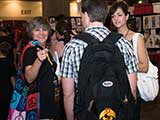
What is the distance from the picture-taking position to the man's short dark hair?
104 inches

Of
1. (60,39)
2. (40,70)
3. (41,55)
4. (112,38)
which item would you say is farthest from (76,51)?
(60,39)

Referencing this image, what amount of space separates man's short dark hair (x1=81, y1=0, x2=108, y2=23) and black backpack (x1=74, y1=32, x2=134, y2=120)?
0.54ft

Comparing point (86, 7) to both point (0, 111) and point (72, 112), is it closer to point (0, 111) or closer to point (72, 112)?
point (72, 112)

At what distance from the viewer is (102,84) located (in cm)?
241

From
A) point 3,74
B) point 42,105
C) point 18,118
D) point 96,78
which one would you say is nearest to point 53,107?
point 42,105

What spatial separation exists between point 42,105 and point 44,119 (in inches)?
4.4

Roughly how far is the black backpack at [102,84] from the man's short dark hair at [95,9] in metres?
0.16

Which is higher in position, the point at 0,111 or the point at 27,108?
the point at 27,108

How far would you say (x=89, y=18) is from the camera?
2.66m

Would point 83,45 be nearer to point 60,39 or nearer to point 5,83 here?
point 60,39

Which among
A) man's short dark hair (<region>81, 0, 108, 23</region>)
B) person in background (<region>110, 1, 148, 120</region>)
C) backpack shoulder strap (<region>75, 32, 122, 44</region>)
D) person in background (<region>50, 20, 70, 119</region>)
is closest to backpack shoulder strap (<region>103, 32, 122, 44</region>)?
backpack shoulder strap (<region>75, 32, 122, 44</region>)

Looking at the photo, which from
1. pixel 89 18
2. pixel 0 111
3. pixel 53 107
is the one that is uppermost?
pixel 89 18

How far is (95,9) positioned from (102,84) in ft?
1.73

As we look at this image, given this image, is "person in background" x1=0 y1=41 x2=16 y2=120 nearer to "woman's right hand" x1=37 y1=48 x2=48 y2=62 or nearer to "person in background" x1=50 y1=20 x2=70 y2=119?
"person in background" x1=50 y1=20 x2=70 y2=119
